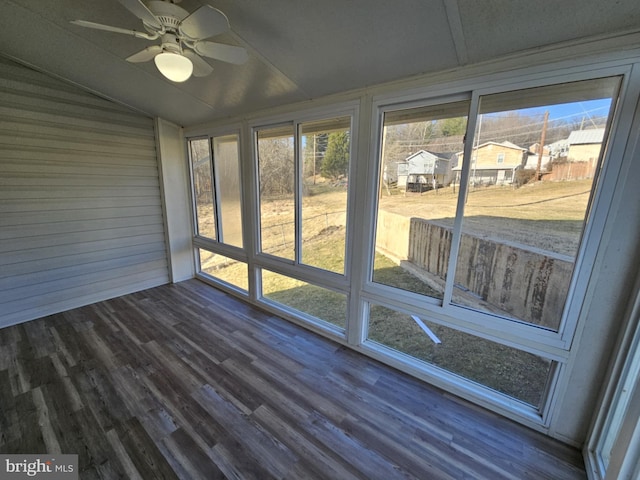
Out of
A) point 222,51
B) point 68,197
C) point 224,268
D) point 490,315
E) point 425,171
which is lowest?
point 224,268

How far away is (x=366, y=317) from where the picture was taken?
2.63 metres

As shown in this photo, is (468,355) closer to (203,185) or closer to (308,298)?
(308,298)

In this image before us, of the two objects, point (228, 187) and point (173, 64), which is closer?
point (173, 64)

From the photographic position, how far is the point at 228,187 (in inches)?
147

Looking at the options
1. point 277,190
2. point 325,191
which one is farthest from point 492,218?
point 277,190

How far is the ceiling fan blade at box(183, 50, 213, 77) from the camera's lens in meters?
1.69

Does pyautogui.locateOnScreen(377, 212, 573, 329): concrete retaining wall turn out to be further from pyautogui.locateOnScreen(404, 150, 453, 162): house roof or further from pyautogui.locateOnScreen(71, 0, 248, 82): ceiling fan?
pyautogui.locateOnScreen(71, 0, 248, 82): ceiling fan

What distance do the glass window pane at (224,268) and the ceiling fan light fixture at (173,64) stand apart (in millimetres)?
2695

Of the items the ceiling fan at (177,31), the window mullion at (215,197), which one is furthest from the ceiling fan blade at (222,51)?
the window mullion at (215,197)

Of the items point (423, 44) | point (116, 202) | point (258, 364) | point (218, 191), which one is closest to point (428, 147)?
point (423, 44)

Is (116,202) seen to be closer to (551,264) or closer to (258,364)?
(258,364)

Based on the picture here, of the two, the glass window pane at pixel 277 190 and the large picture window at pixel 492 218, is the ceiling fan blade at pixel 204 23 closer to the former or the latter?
the large picture window at pixel 492 218

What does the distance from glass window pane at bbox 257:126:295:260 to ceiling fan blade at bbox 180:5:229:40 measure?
4.77 ft

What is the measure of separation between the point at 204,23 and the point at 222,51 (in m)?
0.28
